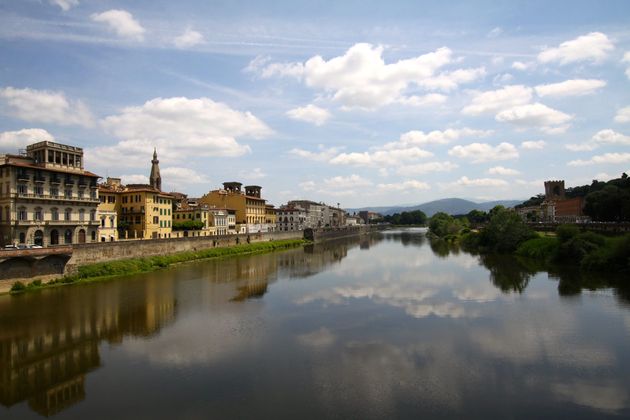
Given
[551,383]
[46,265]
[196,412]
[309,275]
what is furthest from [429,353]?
[46,265]

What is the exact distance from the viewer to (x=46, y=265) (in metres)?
31.9

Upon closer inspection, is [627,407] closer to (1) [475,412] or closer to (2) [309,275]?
(1) [475,412]

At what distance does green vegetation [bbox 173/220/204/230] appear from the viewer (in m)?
60.3

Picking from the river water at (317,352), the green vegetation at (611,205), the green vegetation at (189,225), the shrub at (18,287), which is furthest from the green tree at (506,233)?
the shrub at (18,287)

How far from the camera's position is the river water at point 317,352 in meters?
13.0

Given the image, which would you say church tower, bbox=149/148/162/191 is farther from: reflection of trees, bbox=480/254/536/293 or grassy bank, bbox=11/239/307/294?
reflection of trees, bbox=480/254/536/293

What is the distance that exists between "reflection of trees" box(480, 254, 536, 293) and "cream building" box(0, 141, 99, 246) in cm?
3687

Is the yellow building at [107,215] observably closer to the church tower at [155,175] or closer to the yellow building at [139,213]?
the yellow building at [139,213]

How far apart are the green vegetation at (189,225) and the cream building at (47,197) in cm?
1849

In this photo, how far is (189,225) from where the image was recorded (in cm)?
6062

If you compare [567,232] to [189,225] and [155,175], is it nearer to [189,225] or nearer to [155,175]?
[189,225]

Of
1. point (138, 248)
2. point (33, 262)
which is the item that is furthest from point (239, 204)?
point (33, 262)

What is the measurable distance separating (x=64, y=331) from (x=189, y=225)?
133 feet

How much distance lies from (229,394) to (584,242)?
3882cm
